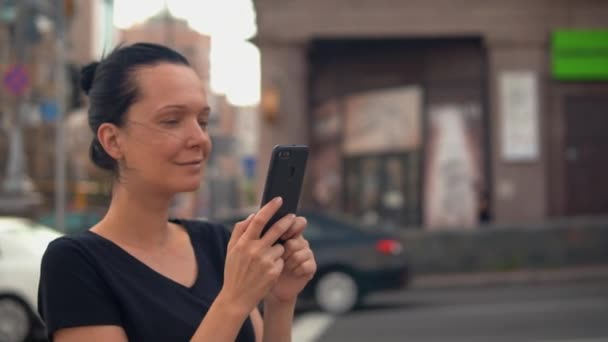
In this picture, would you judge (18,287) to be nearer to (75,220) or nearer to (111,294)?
(111,294)

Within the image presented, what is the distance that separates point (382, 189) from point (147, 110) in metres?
22.9

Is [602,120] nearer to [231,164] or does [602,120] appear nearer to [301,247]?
[301,247]

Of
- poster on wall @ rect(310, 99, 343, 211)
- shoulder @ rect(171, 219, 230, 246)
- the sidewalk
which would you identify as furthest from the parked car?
shoulder @ rect(171, 219, 230, 246)

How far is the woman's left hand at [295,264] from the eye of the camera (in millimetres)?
2309

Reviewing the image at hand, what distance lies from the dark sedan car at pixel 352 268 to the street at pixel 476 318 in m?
0.30

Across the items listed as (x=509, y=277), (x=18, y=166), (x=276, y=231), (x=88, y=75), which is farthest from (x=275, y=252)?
(x=18, y=166)

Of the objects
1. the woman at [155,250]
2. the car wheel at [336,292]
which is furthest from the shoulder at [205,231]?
the car wheel at [336,292]

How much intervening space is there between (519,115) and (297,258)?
839 inches

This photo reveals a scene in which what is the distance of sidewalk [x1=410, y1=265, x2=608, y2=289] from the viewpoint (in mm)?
18531

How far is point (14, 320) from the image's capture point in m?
11.3

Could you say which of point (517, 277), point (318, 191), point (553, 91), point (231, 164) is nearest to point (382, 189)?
point (318, 191)

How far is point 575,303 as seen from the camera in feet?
46.0

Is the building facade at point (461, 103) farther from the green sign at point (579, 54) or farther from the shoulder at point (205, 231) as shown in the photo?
the shoulder at point (205, 231)

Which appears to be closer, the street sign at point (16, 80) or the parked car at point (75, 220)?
the street sign at point (16, 80)
